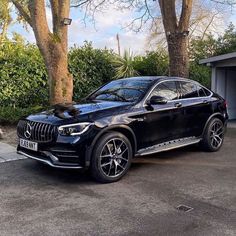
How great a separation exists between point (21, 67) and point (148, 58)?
18.8 feet

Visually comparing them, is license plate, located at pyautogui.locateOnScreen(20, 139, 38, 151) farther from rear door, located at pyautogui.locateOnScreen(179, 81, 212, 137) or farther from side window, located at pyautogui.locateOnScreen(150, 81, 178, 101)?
rear door, located at pyautogui.locateOnScreen(179, 81, 212, 137)

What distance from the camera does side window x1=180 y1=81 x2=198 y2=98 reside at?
7.06 m

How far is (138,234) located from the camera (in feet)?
12.1

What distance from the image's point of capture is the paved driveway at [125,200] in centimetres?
386

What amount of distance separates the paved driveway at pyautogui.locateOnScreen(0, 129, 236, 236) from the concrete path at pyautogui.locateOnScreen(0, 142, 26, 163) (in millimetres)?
299

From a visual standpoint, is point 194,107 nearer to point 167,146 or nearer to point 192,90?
point 192,90

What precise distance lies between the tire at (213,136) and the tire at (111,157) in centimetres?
223

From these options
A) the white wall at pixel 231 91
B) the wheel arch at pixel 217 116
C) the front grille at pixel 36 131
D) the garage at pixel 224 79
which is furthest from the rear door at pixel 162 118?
the white wall at pixel 231 91

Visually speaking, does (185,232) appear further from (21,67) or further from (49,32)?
(21,67)

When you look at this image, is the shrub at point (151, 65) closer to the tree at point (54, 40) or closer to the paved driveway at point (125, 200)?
the tree at point (54, 40)

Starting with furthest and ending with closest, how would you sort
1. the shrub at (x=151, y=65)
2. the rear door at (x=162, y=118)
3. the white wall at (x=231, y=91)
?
1. the shrub at (x=151, y=65)
2. the white wall at (x=231, y=91)
3. the rear door at (x=162, y=118)

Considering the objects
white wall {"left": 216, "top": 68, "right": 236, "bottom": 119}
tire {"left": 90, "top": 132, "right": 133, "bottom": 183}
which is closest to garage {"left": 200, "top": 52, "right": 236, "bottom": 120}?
white wall {"left": 216, "top": 68, "right": 236, "bottom": 119}

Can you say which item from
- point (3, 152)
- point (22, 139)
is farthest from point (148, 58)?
point (22, 139)

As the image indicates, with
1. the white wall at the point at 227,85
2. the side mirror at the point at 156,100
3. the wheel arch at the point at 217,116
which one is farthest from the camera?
the white wall at the point at 227,85
